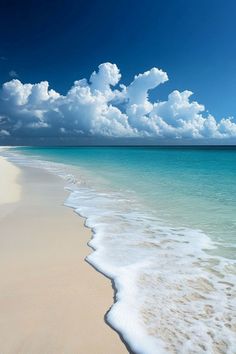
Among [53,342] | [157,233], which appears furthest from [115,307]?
[157,233]

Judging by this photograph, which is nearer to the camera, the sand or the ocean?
the sand

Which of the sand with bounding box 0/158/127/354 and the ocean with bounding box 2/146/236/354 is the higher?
the sand with bounding box 0/158/127/354

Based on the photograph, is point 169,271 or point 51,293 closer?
point 51,293

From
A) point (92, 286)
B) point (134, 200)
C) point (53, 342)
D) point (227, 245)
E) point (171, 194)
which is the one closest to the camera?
point (53, 342)

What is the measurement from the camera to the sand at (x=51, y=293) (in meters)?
2.88

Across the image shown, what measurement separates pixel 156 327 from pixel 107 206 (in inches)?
249

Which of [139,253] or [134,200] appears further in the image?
[134,200]

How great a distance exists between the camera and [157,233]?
21.6ft

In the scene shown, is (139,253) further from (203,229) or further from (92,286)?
(203,229)

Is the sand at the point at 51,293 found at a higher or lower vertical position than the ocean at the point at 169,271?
higher

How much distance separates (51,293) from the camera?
3.77 meters

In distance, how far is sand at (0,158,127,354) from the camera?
2881 millimetres

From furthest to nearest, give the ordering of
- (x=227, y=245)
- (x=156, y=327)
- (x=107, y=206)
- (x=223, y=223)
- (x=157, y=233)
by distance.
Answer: (x=107, y=206) < (x=223, y=223) < (x=157, y=233) < (x=227, y=245) < (x=156, y=327)

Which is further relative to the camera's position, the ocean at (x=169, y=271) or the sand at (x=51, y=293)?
the ocean at (x=169, y=271)
